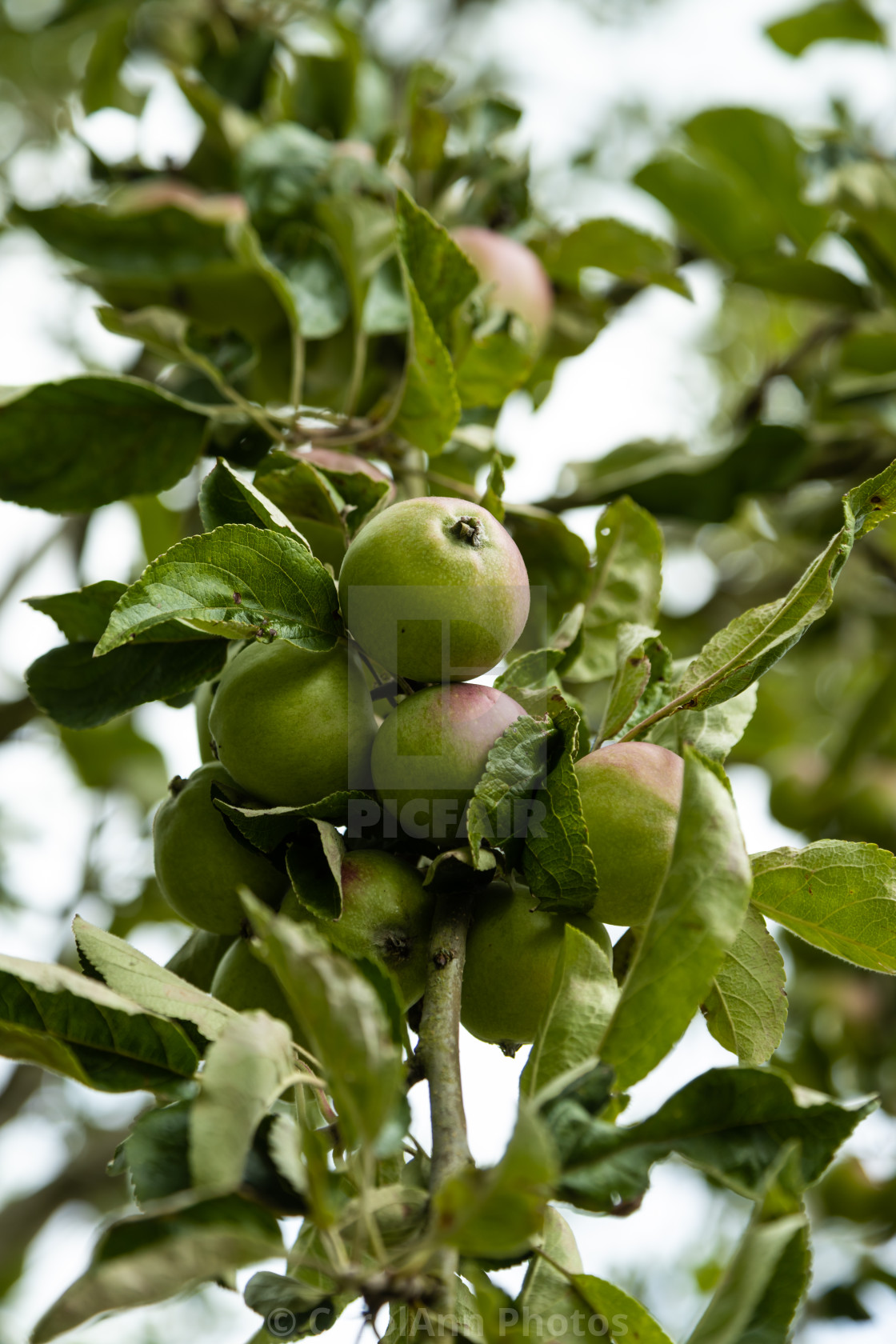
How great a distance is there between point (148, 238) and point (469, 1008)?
1.01 m

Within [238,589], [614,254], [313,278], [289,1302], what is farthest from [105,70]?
[289,1302]

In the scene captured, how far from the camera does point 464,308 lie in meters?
1.03

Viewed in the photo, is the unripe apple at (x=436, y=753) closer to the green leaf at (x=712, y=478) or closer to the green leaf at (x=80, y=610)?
the green leaf at (x=80, y=610)

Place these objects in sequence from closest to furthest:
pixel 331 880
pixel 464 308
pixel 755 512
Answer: pixel 331 880 < pixel 464 308 < pixel 755 512

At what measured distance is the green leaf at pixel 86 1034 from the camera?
66 centimetres

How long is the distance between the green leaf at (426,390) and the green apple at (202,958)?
1.57ft

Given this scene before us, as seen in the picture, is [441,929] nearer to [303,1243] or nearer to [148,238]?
[303,1243]

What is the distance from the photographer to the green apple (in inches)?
Result: 35.0

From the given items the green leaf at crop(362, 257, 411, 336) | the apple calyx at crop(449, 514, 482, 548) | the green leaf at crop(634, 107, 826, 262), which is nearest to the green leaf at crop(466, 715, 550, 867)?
the apple calyx at crop(449, 514, 482, 548)

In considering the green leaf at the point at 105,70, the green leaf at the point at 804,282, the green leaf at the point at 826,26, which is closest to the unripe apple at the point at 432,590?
the green leaf at the point at 804,282

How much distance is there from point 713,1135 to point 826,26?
2131 millimetres

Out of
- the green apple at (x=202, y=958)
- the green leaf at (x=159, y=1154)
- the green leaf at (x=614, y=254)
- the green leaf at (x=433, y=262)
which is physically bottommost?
the green apple at (x=202, y=958)

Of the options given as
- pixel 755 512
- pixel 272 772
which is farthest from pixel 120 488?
pixel 755 512

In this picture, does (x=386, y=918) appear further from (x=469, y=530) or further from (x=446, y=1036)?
(x=469, y=530)
